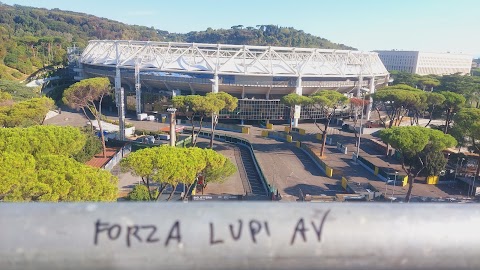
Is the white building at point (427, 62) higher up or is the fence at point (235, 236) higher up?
the white building at point (427, 62)

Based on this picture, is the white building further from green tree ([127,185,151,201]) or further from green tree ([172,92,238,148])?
green tree ([127,185,151,201])

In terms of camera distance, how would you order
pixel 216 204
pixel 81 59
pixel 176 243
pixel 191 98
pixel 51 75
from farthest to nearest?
pixel 51 75 → pixel 81 59 → pixel 191 98 → pixel 216 204 → pixel 176 243

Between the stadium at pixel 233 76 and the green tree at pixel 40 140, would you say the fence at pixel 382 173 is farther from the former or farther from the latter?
the green tree at pixel 40 140

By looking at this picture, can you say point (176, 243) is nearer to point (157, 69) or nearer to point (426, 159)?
point (426, 159)

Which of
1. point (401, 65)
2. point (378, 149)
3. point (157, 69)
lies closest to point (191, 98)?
point (157, 69)

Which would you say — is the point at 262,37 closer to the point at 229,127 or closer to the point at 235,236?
the point at 229,127

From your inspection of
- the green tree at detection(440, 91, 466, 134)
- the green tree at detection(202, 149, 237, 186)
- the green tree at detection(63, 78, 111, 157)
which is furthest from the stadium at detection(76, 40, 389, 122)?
the green tree at detection(202, 149, 237, 186)

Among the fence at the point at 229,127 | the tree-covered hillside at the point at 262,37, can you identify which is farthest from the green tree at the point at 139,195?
the tree-covered hillside at the point at 262,37

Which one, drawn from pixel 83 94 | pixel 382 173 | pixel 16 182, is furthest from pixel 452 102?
pixel 83 94
